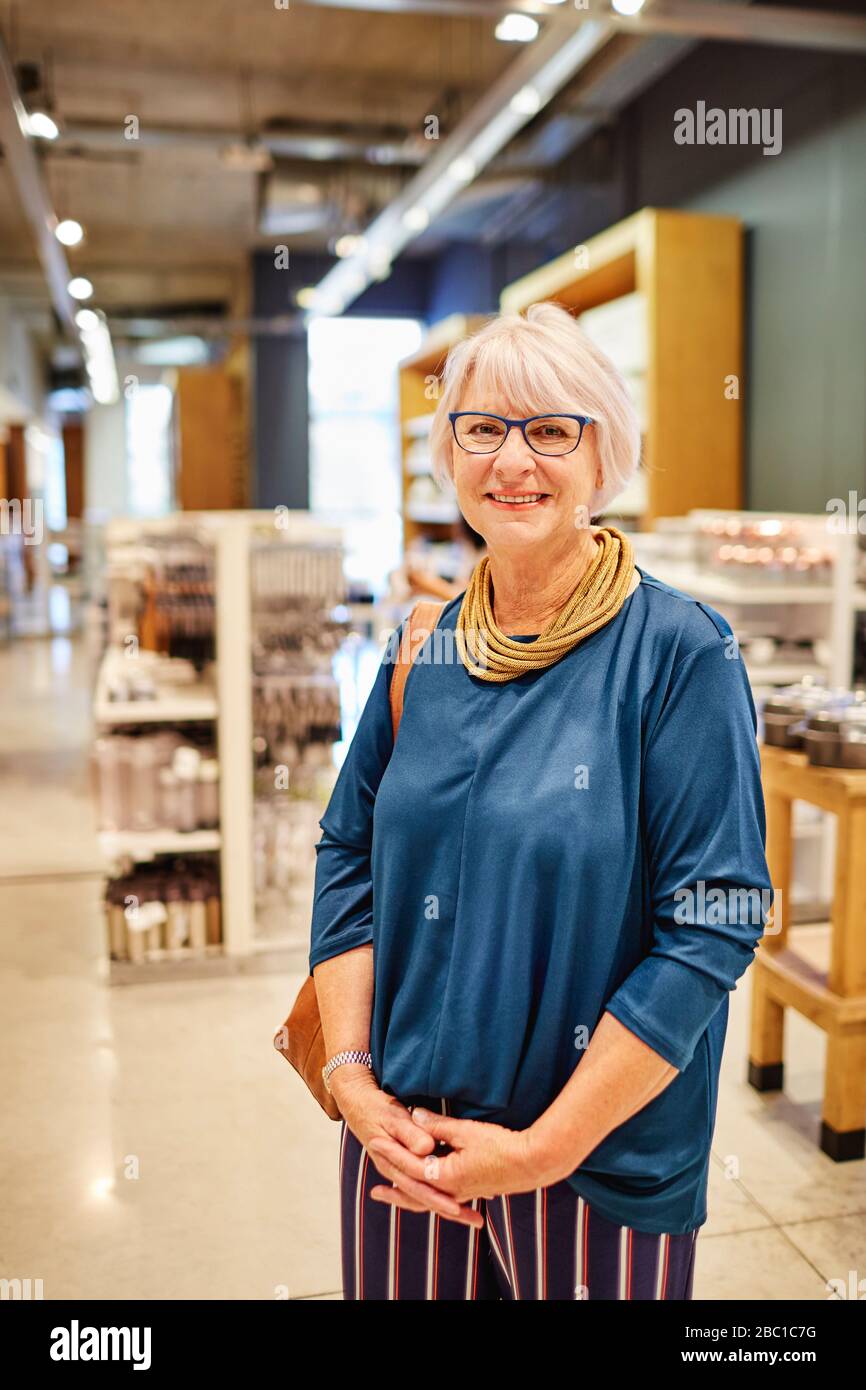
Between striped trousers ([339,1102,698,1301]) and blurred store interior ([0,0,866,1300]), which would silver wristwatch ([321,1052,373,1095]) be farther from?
blurred store interior ([0,0,866,1300])

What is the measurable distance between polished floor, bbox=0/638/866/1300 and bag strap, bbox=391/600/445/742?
59.9 inches

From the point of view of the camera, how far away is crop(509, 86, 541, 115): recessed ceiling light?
5.64m

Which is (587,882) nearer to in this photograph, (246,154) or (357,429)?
(246,154)

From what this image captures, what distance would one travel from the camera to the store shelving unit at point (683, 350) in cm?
584

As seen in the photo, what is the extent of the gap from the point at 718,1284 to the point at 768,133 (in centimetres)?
553

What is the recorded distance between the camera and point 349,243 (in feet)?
30.8

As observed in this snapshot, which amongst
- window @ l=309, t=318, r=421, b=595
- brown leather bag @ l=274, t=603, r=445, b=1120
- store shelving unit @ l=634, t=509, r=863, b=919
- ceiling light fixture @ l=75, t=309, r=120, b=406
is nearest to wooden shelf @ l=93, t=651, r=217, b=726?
store shelving unit @ l=634, t=509, r=863, b=919

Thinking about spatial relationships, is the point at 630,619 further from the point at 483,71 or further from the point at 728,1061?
the point at 483,71

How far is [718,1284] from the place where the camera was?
238 centimetres

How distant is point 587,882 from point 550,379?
53 centimetres

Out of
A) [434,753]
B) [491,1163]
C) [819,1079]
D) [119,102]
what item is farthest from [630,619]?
[119,102]

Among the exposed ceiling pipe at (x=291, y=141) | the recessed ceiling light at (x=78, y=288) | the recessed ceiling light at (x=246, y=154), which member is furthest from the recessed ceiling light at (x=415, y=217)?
the recessed ceiling light at (x=78, y=288)

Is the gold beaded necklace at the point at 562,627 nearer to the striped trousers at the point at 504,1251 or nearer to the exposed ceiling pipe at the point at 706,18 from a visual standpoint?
the striped trousers at the point at 504,1251
